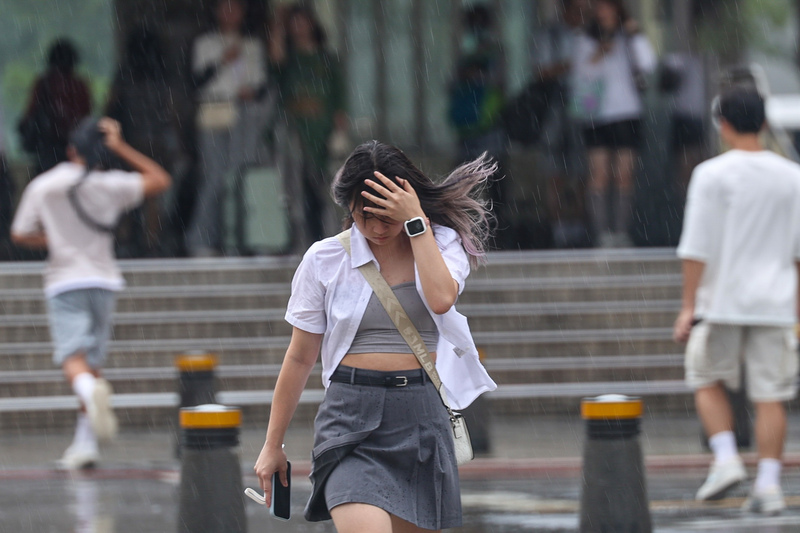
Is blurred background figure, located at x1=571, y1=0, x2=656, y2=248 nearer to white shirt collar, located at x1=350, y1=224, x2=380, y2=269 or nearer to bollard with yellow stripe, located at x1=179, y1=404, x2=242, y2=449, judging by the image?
bollard with yellow stripe, located at x1=179, y1=404, x2=242, y2=449

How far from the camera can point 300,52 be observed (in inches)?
511

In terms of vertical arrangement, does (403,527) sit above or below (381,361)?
below

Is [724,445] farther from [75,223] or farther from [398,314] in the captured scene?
[75,223]

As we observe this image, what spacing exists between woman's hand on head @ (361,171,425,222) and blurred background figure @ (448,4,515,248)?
10303mm

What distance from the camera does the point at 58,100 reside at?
12922 mm

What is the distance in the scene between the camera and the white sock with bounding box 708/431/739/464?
7184mm

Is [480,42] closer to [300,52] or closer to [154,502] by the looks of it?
[300,52]

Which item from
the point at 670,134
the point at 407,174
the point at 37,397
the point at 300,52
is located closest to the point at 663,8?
the point at 670,134

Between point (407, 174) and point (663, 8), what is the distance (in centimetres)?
1168

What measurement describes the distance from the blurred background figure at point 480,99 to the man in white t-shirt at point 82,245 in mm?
6110

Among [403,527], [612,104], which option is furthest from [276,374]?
[403,527]

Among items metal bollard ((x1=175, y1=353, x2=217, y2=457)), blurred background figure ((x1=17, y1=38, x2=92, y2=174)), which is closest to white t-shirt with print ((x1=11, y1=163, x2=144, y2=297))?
metal bollard ((x1=175, y1=353, x2=217, y2=457))

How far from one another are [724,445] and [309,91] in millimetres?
6655

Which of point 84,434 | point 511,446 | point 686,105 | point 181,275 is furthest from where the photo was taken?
point 686,105
